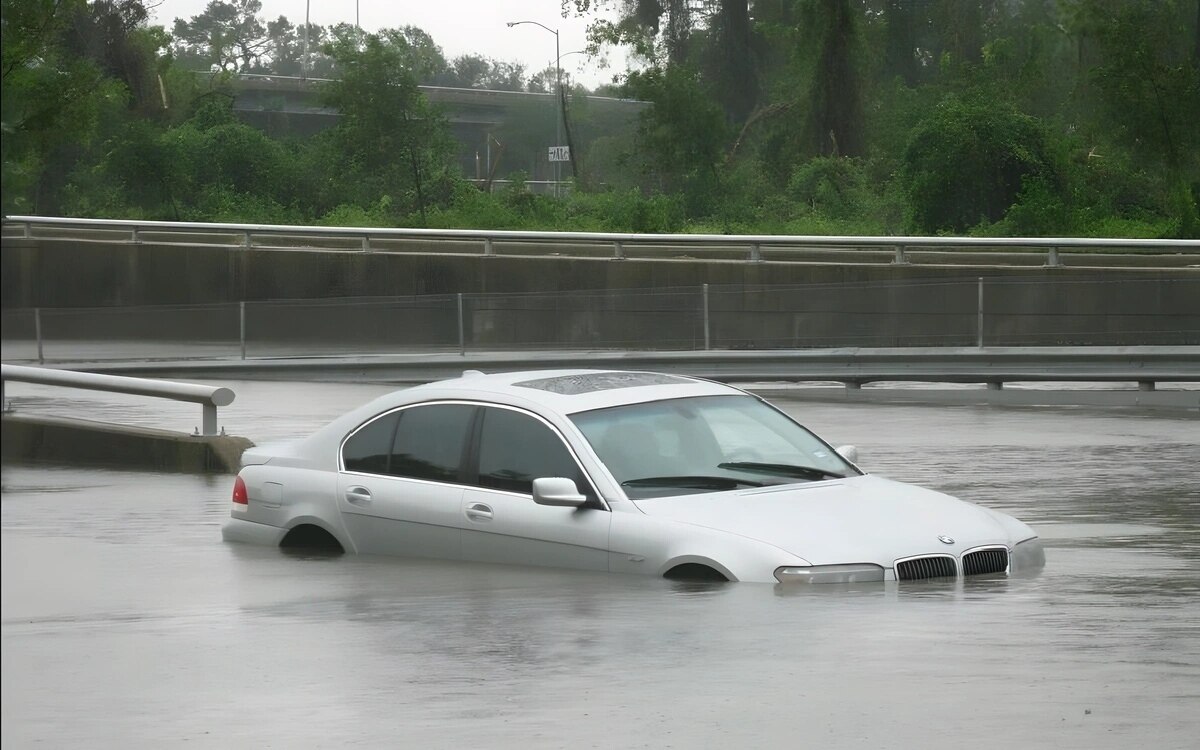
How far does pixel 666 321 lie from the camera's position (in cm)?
2711

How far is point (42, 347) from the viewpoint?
30.1 m

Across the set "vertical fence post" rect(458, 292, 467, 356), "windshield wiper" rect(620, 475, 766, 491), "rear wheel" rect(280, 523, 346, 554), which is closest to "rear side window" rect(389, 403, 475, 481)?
"rear wheel" rect(280, 523, 346, 554)

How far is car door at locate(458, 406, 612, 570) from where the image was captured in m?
9.08

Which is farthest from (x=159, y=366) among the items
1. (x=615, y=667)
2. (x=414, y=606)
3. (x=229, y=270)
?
(x=615, y=667)

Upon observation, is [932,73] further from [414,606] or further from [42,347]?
[414,606]

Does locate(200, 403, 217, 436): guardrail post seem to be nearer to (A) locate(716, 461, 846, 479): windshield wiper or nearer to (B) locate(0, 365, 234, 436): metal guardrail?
(B) locate(0, 365, 234, 436): metal guardrail

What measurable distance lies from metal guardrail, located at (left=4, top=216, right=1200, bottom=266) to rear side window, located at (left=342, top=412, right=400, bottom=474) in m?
15.7

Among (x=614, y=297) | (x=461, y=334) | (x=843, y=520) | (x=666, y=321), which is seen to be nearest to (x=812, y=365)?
Answer: (x=666, y=321)

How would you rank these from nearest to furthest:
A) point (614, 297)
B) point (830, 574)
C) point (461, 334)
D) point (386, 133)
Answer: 1. point (830, 574)
2. point (614, 297)
3. point (461, 334)
4. point (386, 133)

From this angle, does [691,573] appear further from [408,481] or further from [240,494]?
[240,494]

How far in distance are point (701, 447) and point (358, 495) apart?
1860 millimetres

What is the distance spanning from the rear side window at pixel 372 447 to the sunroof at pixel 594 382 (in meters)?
0.75

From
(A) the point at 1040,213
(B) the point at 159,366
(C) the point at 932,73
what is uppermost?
(C) the point at 932,73

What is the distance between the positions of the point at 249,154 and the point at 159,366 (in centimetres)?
2936
